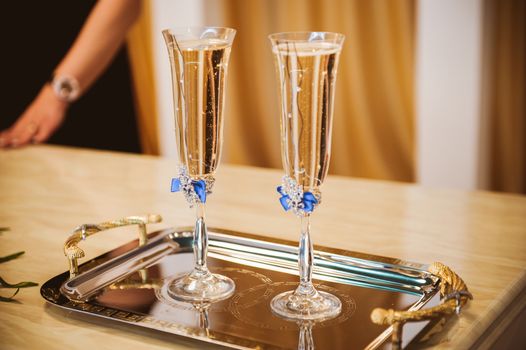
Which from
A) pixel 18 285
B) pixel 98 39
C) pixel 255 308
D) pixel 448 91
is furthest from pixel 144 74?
pixel 255 308

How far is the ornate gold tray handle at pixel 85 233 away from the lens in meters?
1.08

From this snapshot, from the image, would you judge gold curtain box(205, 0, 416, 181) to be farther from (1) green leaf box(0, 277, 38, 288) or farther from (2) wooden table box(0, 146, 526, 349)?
(1) green leaf box(0, 277, 38, 288)

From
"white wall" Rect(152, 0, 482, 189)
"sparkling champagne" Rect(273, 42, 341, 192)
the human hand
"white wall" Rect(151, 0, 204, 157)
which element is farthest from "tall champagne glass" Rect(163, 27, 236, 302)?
"white wall" Rect(151, 0, 204, 157)

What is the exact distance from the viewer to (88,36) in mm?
3498

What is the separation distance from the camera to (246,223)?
Result: 139 cm

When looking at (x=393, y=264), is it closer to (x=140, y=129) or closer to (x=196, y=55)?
(x=196, y=55)

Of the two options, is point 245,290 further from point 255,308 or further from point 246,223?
point 246,223

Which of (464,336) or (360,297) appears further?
(360,297)

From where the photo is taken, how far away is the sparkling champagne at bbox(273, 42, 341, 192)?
2.90 feet

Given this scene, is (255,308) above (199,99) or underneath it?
underneath

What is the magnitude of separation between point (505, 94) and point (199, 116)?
242 centimetres

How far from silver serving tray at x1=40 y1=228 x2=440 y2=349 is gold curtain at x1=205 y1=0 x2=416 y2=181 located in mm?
2375

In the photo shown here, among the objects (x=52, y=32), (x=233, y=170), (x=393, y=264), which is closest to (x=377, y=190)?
(x=233, y=170)

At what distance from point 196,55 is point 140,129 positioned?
3522 millimetres
